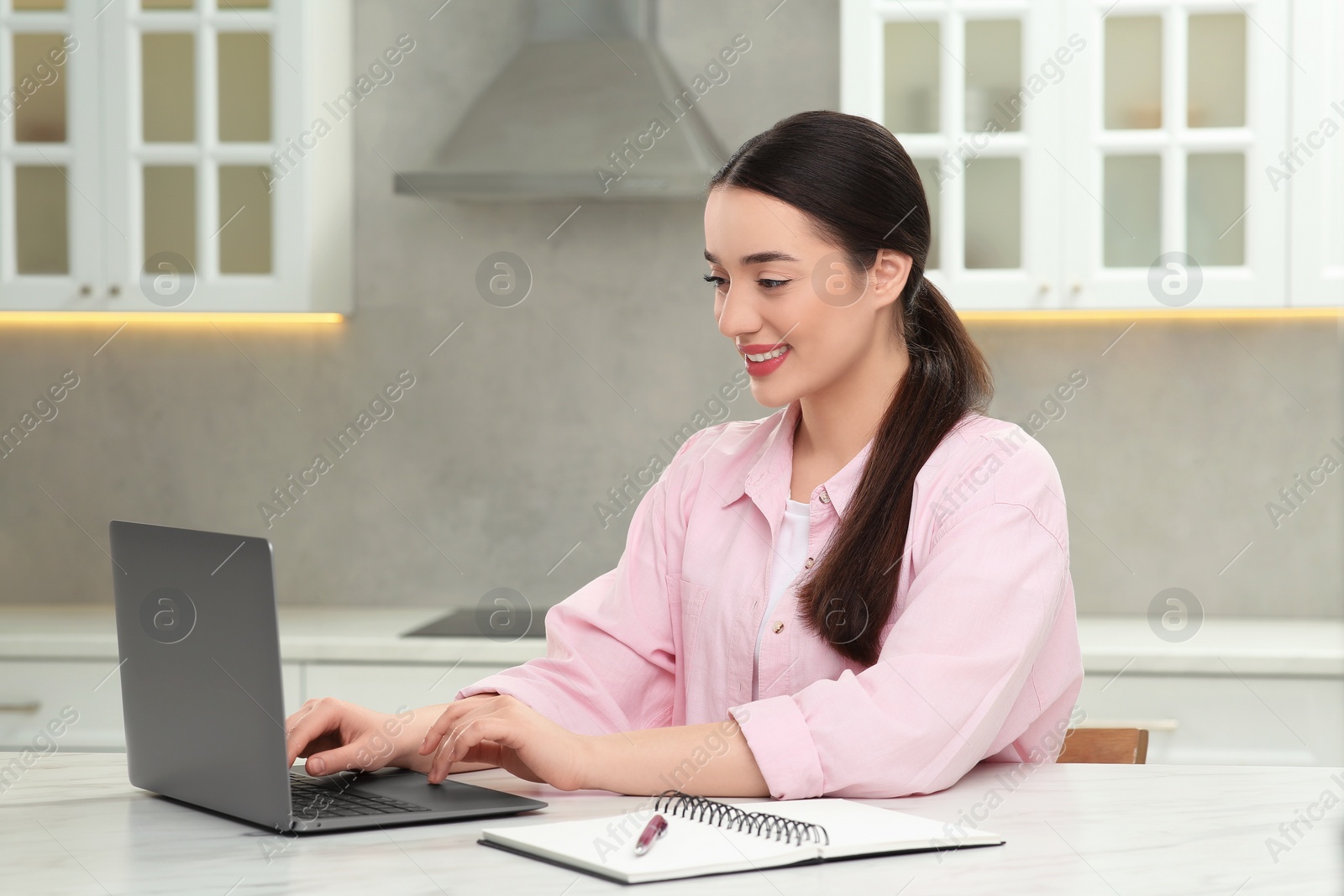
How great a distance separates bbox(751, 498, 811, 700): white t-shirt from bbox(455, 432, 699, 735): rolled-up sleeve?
129mm

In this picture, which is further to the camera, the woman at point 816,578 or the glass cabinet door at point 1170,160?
the glass cabinet door at point 1170,160

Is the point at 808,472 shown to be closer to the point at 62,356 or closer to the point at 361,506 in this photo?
the point at 361,506

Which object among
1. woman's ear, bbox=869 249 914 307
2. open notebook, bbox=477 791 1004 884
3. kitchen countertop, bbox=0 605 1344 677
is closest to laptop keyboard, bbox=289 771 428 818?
open notebook, bbox=477 791 1004 884

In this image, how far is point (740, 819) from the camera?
3.11 ft

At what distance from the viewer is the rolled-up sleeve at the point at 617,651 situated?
134 cm

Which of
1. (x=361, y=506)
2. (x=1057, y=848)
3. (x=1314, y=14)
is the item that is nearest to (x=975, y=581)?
(x=1057, y=848)

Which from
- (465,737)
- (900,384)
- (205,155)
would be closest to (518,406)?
(205,155)

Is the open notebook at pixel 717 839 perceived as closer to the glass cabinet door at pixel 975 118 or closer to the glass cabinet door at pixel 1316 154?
the glass cabinet door at pixel 975 118

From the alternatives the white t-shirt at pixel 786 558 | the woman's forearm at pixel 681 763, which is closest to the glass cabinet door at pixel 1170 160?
the white t-shirt at pixel 786 558

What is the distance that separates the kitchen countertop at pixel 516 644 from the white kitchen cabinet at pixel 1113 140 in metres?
0.65

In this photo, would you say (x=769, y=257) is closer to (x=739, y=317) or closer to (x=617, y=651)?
(x=739, y=317)

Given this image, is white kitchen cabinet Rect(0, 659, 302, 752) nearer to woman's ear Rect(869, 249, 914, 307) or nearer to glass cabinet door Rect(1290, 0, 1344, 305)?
woman's ear Rect(869, 249, 914, 307)

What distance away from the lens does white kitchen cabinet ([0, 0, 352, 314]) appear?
271 cm

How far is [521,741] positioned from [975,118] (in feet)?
6.19
